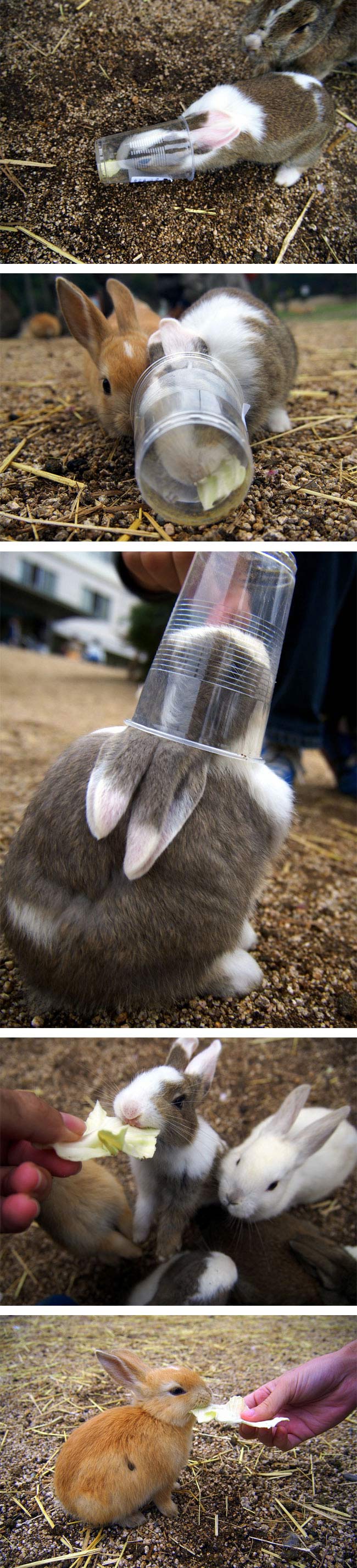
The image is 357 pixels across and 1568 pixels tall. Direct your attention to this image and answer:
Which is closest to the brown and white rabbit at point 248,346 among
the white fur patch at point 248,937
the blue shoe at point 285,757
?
the white fur patch at point 248,937

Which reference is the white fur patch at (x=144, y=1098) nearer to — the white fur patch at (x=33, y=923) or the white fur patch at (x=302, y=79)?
the white fur patch at (x=33, y=923)

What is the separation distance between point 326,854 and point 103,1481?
1739mm

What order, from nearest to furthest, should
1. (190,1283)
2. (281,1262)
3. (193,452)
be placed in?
(193,452)
(190,1283)
(281,1262)

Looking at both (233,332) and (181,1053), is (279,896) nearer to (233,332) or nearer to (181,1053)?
(181,1053)

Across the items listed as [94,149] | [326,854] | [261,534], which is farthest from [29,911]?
[94,149]

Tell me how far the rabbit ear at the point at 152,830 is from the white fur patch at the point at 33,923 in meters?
0.22

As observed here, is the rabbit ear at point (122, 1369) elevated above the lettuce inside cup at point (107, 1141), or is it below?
below

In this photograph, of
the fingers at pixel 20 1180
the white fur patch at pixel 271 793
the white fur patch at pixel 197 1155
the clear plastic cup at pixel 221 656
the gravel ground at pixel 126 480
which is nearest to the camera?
the fingers at pixel 20 1180

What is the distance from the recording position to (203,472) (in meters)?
1.42

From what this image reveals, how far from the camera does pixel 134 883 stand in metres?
1.68

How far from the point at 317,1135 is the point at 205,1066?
0.47 metres

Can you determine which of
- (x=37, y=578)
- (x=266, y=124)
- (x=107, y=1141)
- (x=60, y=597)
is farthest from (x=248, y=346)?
(x=60, y=597)

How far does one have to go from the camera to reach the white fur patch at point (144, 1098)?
5.89 feet

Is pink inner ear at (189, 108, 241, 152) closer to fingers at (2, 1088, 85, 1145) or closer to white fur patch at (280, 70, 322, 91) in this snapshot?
white fur patch at (280, 70, 322, 91)
